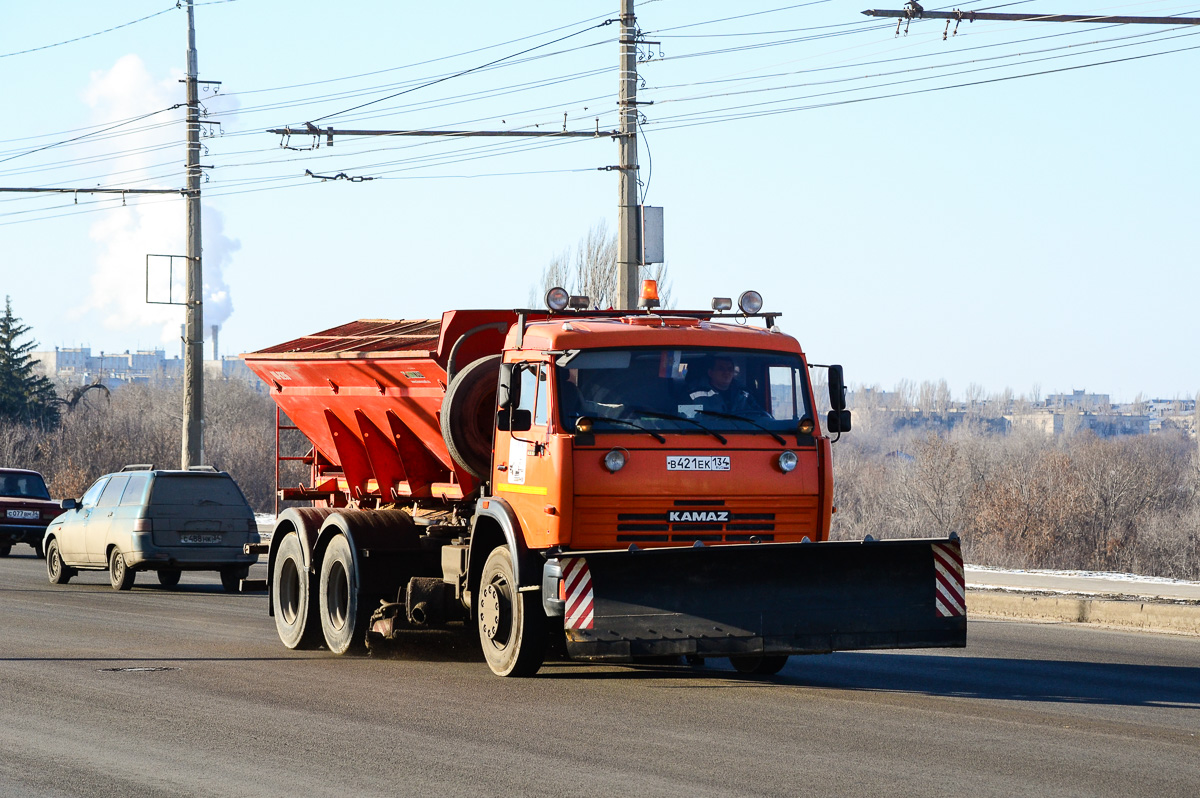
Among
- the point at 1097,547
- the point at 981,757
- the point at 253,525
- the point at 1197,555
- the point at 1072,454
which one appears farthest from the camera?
the point at 1072,454

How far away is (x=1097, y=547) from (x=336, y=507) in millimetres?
38141

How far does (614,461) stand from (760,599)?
1.42m

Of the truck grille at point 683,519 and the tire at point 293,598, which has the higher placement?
the truck grille at point 683,519

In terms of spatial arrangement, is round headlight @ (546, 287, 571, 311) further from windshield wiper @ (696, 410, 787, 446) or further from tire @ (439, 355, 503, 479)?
windshield wiper @ (696, 410, 787, 446)

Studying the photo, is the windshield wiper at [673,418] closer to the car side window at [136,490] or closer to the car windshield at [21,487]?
the car side window at [136,490]

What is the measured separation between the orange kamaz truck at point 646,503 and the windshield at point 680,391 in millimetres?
14

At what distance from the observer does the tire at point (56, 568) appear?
21938mm

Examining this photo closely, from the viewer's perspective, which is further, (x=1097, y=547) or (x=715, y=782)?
(x=1097, y=547)

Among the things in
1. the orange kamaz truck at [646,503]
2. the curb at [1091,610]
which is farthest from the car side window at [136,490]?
the curb at [1091,610]

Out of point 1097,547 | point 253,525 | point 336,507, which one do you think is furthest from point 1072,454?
point 336,507

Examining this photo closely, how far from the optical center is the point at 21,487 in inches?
1138

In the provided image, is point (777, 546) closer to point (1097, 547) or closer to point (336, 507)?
point (336, 507)

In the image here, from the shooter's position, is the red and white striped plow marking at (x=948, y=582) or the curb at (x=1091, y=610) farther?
the curb at (x=1091, y=610)

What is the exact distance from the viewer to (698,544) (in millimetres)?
10328
